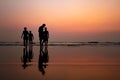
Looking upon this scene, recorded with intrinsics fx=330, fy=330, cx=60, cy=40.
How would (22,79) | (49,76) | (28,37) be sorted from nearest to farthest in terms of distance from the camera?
(22,79) < (49,76) < (28,37)

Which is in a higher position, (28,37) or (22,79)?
(28,37)

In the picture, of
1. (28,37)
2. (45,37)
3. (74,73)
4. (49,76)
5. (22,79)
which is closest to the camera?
(22,79)

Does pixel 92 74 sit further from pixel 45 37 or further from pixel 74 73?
pixel 45 37

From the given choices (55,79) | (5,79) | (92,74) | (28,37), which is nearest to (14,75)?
(5,79)

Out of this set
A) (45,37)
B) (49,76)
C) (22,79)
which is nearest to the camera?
(22,79)

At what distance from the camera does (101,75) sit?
348 inches

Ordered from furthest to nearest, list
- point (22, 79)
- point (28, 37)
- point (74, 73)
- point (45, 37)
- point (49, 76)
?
point (28, 37)
point (45, 37)
point (74, 73)
point (49, 76)
point (22, 79)

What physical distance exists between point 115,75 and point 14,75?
2697 millimetres

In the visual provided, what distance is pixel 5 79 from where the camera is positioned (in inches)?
317

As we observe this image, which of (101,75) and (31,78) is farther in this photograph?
(101,75)

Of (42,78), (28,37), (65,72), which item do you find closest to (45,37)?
(28,37)

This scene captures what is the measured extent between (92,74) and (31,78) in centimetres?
176

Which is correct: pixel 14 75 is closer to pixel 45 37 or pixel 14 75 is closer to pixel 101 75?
pixel 101 75

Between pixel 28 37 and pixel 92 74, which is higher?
pixel 28 37
